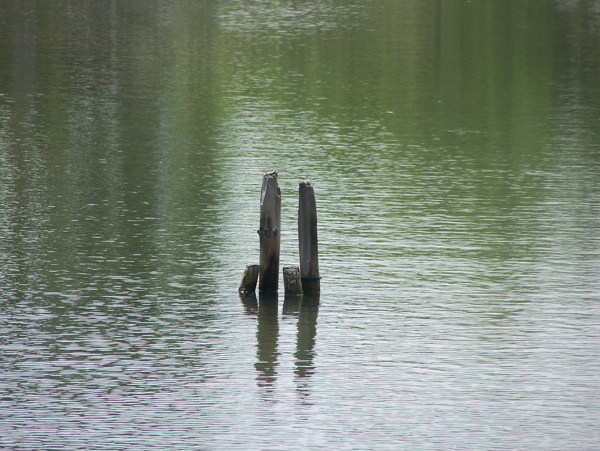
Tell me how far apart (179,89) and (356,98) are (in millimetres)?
6701

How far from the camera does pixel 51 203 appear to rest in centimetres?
2492

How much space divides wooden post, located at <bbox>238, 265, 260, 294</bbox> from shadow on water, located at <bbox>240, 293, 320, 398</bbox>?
4.6 inches

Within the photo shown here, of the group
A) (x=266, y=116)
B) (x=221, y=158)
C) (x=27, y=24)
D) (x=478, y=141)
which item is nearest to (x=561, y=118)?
(x=478, y=141)

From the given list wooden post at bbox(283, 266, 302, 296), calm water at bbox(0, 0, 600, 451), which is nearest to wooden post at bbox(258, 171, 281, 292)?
wooden post at bbox(283, 266, 302, 296)

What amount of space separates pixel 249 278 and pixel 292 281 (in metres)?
0.76

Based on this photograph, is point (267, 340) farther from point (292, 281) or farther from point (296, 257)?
point (296, 257)

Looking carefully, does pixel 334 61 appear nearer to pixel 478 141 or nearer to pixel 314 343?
pixel 478 141

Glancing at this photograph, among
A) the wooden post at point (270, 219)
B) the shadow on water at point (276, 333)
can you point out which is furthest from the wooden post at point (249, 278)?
the wooden post at point (270, 219)

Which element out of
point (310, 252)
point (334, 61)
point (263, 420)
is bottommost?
point (263, 420)

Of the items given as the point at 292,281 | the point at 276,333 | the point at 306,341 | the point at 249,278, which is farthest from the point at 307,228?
the point at 306,341

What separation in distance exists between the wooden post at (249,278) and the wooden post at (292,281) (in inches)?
20.3

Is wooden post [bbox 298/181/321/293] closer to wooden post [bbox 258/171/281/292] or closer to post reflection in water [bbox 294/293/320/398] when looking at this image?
wooden post [bbox 258/171/281/292]

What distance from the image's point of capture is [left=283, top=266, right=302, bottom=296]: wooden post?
18141mm

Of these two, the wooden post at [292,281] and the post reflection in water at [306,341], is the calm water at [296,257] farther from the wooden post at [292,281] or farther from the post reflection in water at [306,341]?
the wooden post at [292,281]
